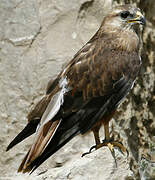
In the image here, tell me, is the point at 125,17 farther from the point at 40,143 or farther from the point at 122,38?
the point at 40,143

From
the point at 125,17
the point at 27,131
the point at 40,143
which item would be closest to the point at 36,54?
the point at 125,17

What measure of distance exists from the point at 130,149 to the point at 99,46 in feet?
4.76

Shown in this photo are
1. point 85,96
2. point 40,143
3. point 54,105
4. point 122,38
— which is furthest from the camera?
point 122,38

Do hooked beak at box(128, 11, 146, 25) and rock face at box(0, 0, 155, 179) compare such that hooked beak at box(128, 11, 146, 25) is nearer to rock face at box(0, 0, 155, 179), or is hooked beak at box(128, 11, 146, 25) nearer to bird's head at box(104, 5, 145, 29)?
bird's head at box(104, 5, 145, 29)

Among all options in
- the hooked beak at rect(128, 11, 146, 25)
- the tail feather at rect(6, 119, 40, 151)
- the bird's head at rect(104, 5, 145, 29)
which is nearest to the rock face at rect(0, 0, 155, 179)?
the bird's head at rect(104, 5, 145, 29)

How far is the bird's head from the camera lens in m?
5.03

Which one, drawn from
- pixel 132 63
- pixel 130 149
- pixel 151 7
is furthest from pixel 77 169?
pixel 151 7

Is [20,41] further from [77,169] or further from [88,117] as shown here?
[77,169]

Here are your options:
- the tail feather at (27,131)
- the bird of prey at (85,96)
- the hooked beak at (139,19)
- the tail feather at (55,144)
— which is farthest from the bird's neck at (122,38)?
the tail feather at (27,131)

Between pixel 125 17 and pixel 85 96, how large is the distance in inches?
36.4

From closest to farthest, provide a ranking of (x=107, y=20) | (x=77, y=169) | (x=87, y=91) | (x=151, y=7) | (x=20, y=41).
Answer: 1. (x=77, y=169)
2. (x=87, y=91)
3. (x=107, y=20)
4. (x=20, y=41)
5. (x=151, y=7)

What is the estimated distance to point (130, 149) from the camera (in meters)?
5.81

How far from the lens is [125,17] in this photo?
16.7ft

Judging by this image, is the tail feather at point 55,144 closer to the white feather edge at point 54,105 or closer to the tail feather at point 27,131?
the white feather edge at point 54,105
